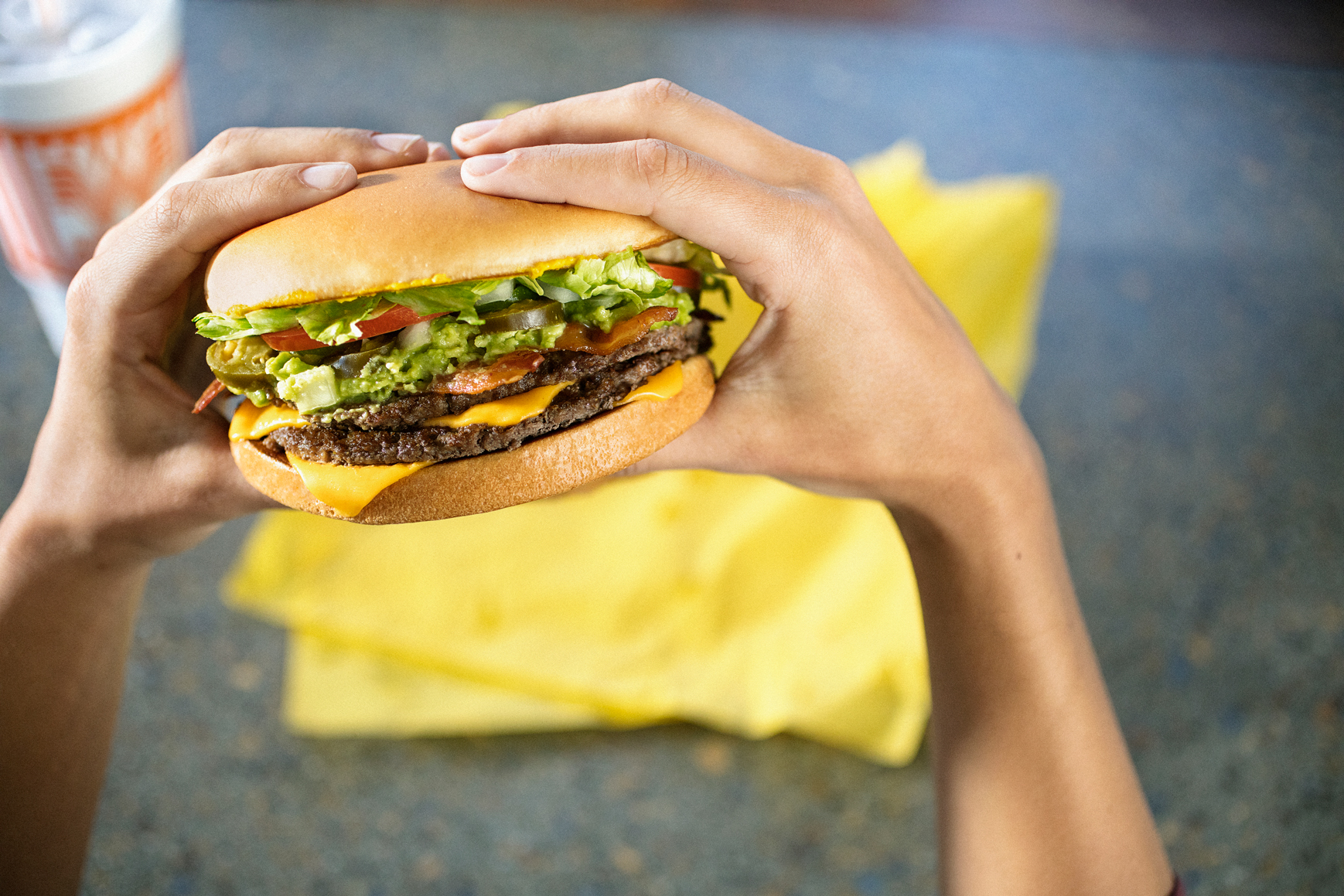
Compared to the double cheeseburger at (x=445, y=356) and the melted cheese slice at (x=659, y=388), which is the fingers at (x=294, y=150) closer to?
the double cheeseburger at (x=445, y=356)

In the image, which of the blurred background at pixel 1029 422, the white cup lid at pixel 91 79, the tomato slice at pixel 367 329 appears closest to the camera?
the tomato slice at pixel 367 329

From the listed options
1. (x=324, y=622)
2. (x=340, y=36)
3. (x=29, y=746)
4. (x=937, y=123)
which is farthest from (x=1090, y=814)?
(x=340, y=36)

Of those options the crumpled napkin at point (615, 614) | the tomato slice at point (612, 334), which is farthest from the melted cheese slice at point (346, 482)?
the crumpled napkin at point (615, 614)

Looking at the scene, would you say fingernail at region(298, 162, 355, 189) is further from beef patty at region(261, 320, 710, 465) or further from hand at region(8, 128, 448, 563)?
beef patty at region(261, 320, 710, 465)

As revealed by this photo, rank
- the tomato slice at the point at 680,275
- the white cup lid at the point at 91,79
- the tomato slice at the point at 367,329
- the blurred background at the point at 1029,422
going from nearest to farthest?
the tomato slice at the point at 367,329 → the tomato slice at the point at 680,275 → the white cup lid at the point at 91,79 → the blurred background at the point at 1029,422

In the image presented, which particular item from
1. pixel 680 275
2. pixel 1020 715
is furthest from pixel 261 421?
pixel 1020 715
